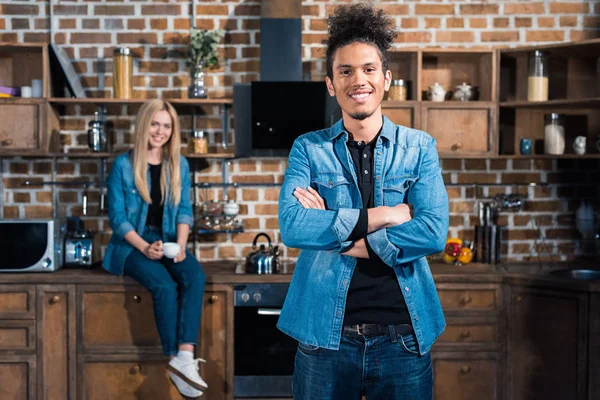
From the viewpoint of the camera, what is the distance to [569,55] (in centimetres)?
375

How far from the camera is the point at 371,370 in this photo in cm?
155

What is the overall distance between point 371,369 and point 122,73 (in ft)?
8.45

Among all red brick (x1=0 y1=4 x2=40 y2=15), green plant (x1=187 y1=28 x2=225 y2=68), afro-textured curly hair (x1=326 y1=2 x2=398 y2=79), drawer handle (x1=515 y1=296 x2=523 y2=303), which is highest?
red brick (x1=0 y1=4 x2=40 y2=15)

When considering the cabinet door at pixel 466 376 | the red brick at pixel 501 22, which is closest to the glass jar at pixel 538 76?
the red brick at pixel 501 22

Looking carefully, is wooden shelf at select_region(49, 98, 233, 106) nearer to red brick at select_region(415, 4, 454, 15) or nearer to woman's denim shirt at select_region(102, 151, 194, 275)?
woman's denim shirt at select_region(102, 151, 194, 275)

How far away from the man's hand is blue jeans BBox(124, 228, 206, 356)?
1640 mm

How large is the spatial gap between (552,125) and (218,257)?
2.00 meters

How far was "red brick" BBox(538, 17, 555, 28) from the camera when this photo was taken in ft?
12.8

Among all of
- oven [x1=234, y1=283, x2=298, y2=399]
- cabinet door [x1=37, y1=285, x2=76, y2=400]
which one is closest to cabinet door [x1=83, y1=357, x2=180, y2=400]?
cabinet door [x1=37, y1=285, x2=76, y2=400]

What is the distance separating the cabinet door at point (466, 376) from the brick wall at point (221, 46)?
848 millimetres

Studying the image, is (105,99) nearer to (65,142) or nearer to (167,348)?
(65,142)

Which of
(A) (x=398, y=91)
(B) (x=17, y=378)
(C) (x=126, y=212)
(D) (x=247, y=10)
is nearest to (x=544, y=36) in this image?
(A) (x=398, y=91)

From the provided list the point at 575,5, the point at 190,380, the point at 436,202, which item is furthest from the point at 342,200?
the point at 575,5

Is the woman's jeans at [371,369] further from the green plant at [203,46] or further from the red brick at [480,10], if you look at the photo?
the red brick at [480,10]
